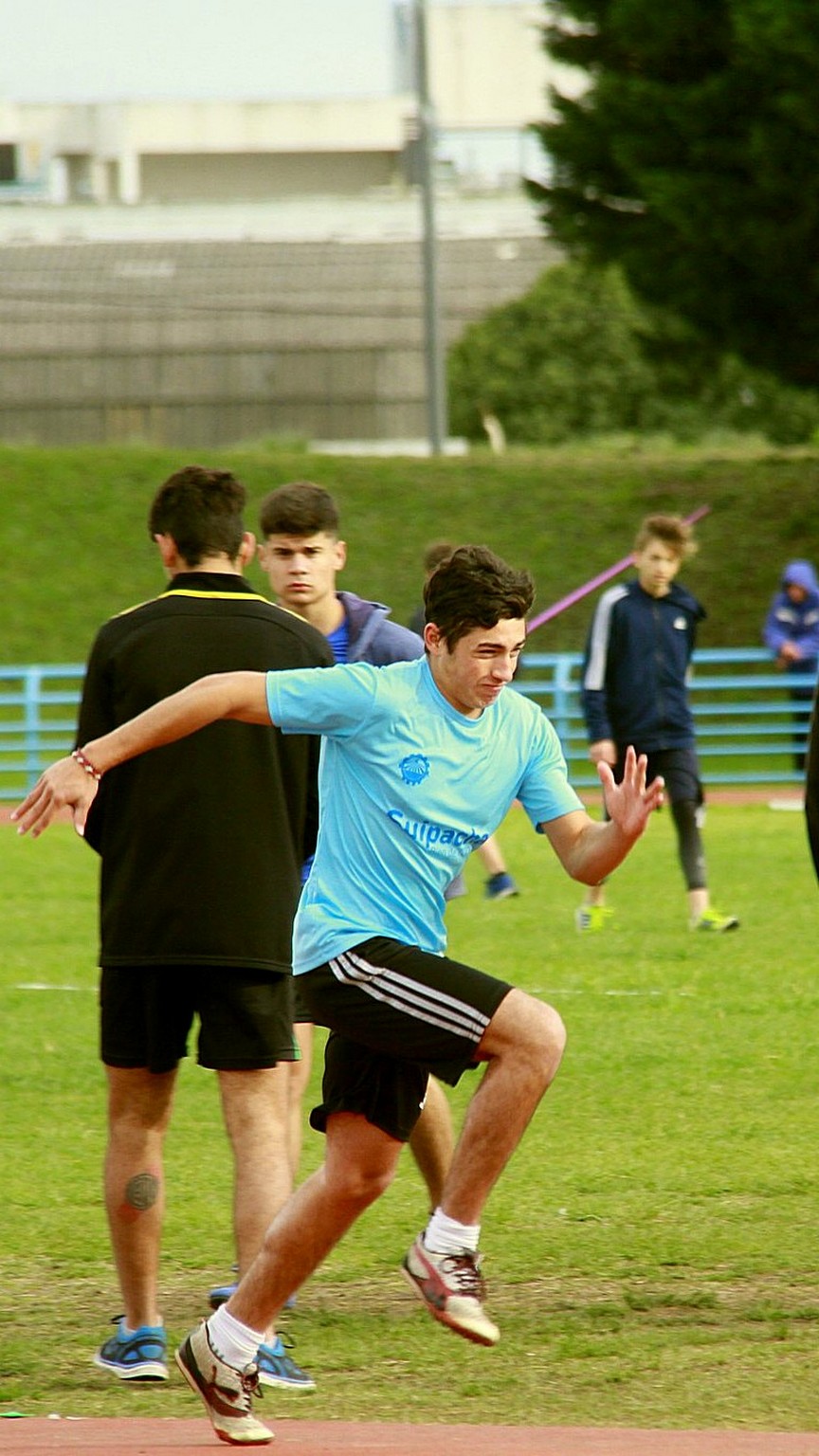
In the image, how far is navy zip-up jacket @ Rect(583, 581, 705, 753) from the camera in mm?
11109

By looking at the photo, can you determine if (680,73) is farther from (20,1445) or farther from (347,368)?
(347,368)

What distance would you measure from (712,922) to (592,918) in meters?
0.71

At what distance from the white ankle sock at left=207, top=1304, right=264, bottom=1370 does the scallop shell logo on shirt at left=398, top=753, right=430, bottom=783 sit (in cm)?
117

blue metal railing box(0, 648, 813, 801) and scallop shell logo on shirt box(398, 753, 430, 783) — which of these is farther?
blue metal railing box(0, 648, 813, 801)

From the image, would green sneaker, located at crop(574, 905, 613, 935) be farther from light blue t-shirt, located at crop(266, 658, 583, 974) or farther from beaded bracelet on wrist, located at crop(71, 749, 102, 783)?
beaded bracelet on wrist, located at crop(71, 749, 102, 783)

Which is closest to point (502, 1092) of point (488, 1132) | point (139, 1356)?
point (488, 1132)

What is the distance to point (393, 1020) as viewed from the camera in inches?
162

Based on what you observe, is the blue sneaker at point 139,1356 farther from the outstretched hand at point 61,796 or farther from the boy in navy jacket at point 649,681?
the boy in navy jacket at point 649,681

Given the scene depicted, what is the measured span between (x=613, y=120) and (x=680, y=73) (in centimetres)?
102

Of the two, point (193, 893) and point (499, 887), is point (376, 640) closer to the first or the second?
point (193, 893)

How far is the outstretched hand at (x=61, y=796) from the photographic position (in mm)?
3914

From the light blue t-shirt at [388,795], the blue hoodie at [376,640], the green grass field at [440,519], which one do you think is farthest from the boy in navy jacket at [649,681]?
the green grass field at [440,519]

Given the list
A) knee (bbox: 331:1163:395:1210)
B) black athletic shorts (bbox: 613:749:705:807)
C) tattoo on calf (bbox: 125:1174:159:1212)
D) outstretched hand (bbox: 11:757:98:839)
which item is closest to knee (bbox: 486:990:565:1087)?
knee (bbox: 331:1163:395:1210)

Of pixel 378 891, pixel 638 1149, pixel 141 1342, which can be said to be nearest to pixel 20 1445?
pixel 141 1342
